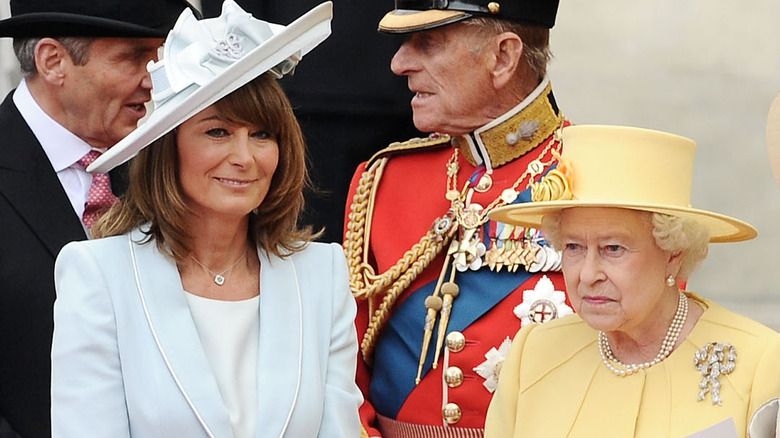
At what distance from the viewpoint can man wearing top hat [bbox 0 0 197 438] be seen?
330 cm

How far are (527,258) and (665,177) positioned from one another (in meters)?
0.72

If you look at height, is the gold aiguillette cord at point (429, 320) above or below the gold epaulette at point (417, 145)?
below

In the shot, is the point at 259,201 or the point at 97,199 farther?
the point at 97,199

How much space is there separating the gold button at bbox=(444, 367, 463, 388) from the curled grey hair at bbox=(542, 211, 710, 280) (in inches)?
25.1

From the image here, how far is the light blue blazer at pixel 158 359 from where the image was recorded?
2699mm

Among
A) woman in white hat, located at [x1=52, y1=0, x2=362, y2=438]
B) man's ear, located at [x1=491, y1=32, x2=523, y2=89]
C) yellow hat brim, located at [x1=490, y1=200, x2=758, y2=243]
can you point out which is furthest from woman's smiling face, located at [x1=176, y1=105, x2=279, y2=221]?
man's ear, located at [x1=491, y1=32, x2=523, y2=89]

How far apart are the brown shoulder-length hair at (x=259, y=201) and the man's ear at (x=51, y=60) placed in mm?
727

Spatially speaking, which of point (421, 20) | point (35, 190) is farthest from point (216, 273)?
point (421, 20)

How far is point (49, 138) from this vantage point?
355 cm

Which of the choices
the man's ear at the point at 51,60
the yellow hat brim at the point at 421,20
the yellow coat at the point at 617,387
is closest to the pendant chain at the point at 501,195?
the yellow hat brim at the point at 421,20

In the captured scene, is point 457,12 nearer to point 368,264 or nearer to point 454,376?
point 368,264

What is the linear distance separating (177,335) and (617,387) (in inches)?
34.1

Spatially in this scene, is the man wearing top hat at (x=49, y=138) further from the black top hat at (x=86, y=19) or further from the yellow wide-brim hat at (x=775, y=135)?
the yellow wide-brim hat at (x=775, y=135)

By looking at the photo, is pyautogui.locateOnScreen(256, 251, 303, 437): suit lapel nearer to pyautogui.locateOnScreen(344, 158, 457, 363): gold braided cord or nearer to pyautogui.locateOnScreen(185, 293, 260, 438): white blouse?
pyautogui.locateOnScreen(185, 293, 260, 438): white blouse
